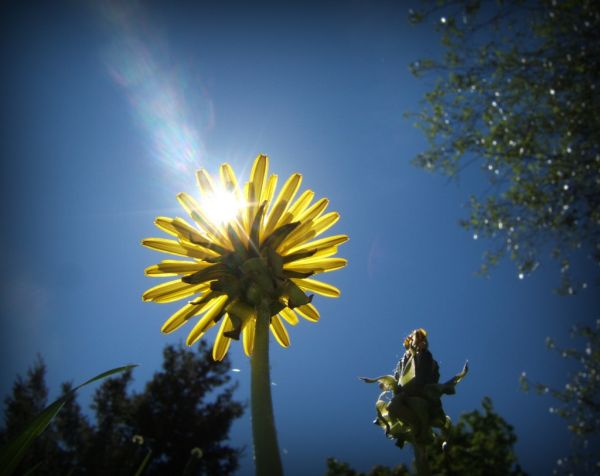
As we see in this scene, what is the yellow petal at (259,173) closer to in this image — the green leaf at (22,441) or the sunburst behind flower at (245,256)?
the sunburst behind flower at (245,256)

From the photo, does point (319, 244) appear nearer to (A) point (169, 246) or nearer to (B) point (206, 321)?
(B) point (206, 321)

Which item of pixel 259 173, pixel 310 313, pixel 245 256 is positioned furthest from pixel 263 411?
pixel 259 173

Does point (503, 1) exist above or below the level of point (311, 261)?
above

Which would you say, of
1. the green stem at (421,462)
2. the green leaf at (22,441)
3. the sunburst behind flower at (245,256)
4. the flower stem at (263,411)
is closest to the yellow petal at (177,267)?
the sunburst behind flower at (245,256)

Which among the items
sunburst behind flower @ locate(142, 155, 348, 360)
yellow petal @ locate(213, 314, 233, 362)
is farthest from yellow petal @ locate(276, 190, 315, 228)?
yellow petal @ locate(213, 314, 233, 362)

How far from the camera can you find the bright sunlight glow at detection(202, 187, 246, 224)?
181 cm

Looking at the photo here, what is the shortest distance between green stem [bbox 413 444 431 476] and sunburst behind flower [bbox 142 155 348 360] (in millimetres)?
608

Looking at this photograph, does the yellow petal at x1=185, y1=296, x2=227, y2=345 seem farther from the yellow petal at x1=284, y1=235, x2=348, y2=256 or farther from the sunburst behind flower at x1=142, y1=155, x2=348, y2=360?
the yellow petal at x1=284, y1=235, x2=348, y2=256

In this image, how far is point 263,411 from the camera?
1166 millimetres

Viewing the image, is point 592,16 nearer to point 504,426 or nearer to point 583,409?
point 583,409

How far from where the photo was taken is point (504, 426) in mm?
11984

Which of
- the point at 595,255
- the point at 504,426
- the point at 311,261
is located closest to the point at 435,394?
the point at 311,261

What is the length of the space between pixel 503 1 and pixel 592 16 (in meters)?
1.80

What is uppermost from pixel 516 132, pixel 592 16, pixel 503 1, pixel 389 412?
pixel 503 1
